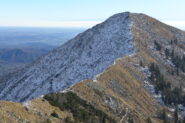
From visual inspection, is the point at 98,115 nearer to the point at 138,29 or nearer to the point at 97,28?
the point at 138,29

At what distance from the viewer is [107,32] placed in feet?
467

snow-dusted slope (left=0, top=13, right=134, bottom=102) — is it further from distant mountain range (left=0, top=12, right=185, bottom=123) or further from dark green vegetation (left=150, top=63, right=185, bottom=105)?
dark green vegetation (left=150, top=63, right=185, bottom=105)

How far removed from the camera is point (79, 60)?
12656cm

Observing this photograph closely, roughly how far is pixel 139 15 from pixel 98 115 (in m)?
105

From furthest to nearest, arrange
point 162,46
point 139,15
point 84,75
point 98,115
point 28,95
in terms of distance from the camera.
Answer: point 139,15
point 162,46
point 28,95
point 84,75
point 98,115

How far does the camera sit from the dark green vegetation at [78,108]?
51.3 metres

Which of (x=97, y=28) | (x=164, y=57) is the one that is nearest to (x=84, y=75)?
(x=164, y=57)

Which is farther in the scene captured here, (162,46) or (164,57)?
(162,46)

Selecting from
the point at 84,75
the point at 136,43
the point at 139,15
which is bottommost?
the point at 84,75

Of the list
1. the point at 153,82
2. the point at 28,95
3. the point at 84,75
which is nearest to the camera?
the point at 153,82

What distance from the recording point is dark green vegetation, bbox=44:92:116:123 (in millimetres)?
51281

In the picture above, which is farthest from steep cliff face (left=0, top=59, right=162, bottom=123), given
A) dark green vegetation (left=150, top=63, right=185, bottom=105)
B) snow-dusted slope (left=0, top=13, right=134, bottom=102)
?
snow-dusted slope (left=0, top=13, right=134, bottom=102)

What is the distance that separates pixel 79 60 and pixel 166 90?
45867 millimetres

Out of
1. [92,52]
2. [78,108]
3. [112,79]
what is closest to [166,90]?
[112,79]
